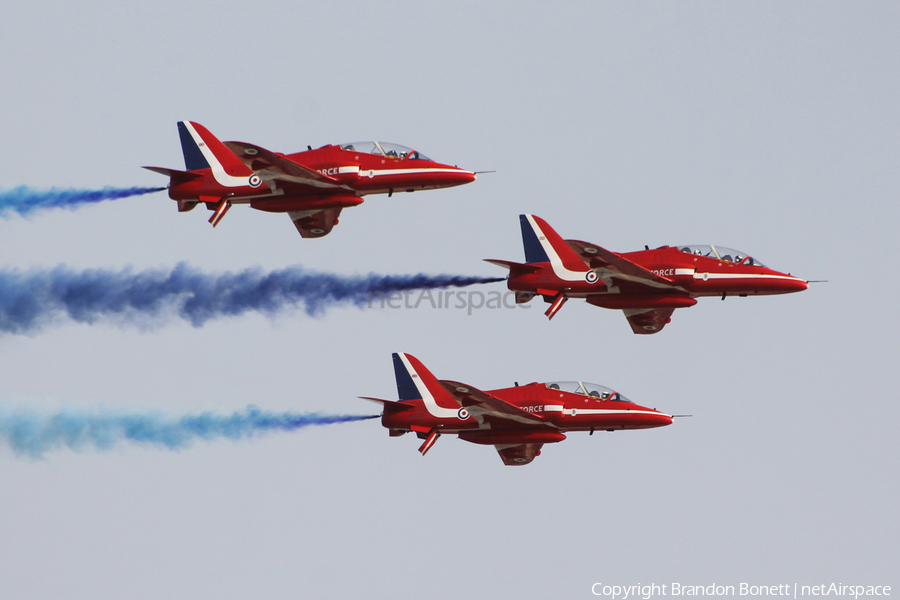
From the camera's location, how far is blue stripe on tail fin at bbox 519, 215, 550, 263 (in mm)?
81000

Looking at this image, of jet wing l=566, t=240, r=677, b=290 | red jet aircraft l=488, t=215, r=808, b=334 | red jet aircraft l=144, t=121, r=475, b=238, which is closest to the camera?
jet wing l=566, t=240, r=677, b=290

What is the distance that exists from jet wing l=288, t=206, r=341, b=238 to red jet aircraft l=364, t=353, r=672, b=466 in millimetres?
6356

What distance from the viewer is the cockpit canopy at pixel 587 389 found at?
260 ft

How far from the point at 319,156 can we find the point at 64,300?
45.5 ft

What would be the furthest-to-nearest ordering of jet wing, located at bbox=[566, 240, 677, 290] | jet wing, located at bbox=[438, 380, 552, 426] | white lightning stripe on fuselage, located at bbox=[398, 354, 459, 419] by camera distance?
jet wing, located at bbox=[566, 240, 677, 290] → white lightning stripe on fuselage, located at bbox=[398, 354, 459, 419] → jet wing, located at bbox=[438, 380, 552, 426]

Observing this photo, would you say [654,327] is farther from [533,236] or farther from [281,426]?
[281,426]

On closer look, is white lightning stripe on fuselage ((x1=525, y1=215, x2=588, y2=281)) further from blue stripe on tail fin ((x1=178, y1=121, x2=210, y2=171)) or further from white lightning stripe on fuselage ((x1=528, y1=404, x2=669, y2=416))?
blue stripe on tail fin ((x1=178, y1=121, x2=210, y2=171))

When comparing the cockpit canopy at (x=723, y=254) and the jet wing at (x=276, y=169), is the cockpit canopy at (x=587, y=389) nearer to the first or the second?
the cockpit canopy at (x=723, y=254)

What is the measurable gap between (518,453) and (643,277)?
9.02 metres

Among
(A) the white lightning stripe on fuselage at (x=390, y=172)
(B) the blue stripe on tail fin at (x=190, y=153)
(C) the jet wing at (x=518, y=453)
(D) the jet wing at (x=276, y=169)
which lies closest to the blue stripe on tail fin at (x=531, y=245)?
(A) the white lightning stripe on fuselage at (x=390, y=172)

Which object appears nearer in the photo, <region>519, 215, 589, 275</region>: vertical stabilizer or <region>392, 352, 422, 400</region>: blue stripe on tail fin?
<region>392, 352, 422, 400</region>: blue stripe on tail fin

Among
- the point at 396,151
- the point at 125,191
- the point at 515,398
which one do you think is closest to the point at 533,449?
the point at 515,398

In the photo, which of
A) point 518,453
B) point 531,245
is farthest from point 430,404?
point 531,245

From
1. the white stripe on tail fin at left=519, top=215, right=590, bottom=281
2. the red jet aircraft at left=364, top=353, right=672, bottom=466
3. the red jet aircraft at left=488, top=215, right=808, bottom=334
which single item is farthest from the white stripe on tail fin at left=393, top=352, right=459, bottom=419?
the white stripe on tail fin at left=519, top=215, right=590, bottom=281
